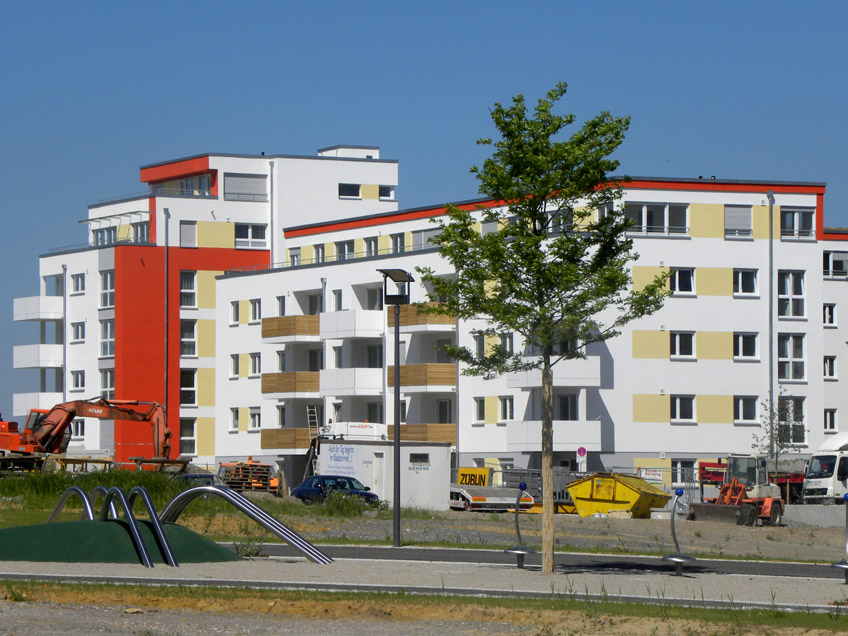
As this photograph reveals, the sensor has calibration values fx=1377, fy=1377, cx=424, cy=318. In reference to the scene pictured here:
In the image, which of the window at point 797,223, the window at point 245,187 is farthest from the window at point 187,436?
the window at point 797,223

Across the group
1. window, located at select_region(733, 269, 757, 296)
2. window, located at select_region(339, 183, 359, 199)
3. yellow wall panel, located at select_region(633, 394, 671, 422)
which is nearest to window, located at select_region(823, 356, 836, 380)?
window, located at select_region(733, 269, 757, 296)

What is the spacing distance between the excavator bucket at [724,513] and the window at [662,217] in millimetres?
17035

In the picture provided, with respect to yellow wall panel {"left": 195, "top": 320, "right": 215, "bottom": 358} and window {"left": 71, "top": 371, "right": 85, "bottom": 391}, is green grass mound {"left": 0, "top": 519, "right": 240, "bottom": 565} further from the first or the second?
window {"left": 71, "top": 371, "right": 85, "bottom": 391}

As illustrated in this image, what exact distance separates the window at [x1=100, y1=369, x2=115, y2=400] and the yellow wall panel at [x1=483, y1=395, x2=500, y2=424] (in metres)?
26.7

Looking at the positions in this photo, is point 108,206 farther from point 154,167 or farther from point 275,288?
point 275,288

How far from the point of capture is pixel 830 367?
71250mm

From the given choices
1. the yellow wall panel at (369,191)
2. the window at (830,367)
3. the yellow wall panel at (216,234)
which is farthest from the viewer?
the yellow wall panel at (369,191)

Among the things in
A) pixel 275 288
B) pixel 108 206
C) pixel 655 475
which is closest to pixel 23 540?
pixel 655 475

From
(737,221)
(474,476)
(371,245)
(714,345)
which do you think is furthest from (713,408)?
(371,245)

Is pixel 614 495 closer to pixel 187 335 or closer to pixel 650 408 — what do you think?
pixel 650 408

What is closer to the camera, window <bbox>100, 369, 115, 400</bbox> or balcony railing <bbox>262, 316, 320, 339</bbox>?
balcony railing <bbox>262, 316, 320, 339</bbox>

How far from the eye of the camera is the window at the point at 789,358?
196ft

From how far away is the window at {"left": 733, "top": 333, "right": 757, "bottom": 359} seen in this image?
193 feet

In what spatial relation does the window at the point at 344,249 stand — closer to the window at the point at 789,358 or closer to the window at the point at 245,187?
the window at the point at 245,187
